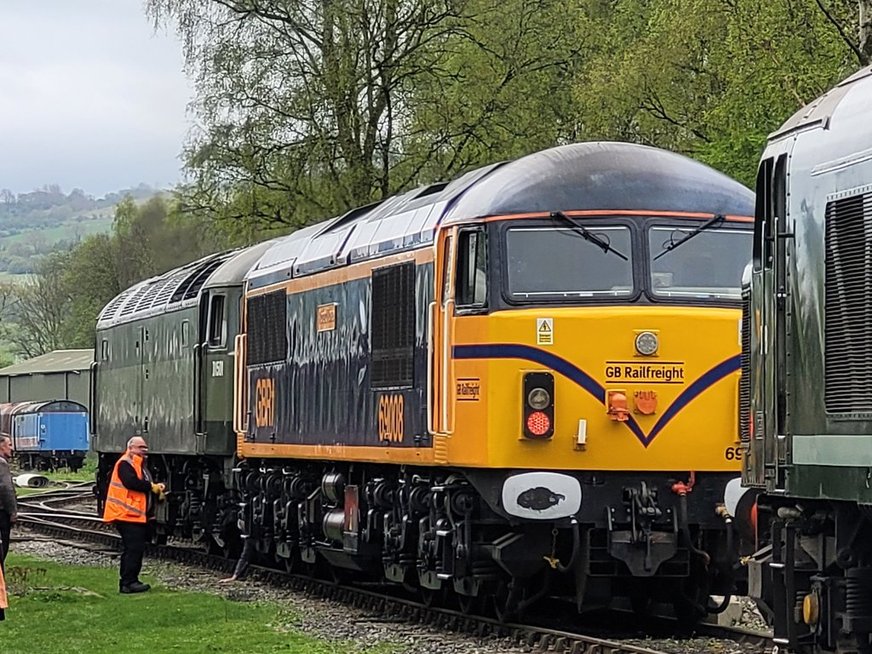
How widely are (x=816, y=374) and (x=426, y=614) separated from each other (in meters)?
7.14

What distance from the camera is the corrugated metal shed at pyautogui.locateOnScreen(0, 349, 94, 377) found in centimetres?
7900

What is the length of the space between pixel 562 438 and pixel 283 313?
6418 mm

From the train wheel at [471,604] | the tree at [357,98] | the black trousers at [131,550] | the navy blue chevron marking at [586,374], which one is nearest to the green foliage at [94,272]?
the tree at [357,98]

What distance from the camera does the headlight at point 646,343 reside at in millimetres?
13453

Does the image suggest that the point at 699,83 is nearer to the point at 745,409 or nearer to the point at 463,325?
the point at 463,325

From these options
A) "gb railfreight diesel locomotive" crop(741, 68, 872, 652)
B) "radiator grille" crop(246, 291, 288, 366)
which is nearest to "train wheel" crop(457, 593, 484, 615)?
"radiator grille" crop(246, 291, 288, 366)

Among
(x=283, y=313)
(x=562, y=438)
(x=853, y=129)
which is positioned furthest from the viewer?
(x=283, y=313)

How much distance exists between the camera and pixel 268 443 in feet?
64.3

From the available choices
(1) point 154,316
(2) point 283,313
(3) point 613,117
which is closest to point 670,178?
(2) point 283,313

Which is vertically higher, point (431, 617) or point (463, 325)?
point (463, 325)

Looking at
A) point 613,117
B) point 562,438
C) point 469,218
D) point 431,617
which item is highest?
point 613,117

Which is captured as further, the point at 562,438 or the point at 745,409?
the point at 562,438

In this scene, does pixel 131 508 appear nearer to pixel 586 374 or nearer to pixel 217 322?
pixel 217 322

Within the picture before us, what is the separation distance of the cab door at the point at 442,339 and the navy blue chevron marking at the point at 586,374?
0.32 metres
